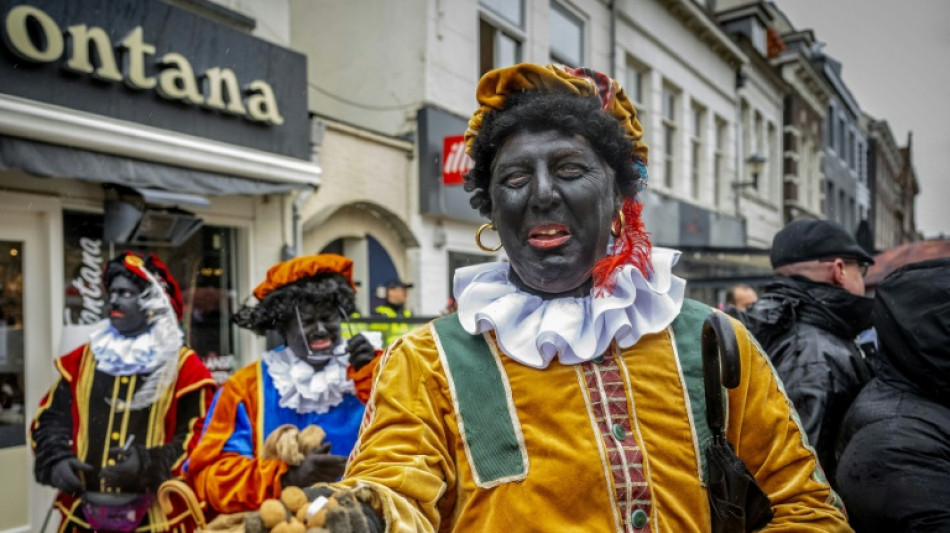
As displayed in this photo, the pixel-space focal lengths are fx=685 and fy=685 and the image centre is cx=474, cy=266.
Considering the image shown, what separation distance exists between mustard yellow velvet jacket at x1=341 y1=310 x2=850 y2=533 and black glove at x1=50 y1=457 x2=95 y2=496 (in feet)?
8.62

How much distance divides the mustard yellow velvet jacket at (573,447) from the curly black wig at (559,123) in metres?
0.45

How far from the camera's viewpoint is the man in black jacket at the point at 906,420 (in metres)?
1.70

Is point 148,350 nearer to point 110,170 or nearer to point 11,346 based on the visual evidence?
point 11,346

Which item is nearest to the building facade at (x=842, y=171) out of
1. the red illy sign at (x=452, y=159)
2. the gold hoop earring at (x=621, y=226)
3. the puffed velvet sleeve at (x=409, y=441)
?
the red illy sign at (x=452, y=159)

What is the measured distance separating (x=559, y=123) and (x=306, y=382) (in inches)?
71.2

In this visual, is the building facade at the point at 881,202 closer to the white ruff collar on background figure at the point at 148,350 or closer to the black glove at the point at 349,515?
the white ruff collar on background figure at the point at 148,350

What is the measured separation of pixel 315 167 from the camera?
21.9 ft

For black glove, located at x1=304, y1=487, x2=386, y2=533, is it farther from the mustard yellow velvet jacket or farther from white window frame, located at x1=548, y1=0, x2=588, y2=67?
white window frame, located at x1=548, y1=0, x2=588, y2=67

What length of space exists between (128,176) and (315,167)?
76.3 inches

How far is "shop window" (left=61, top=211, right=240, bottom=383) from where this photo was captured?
4953 mm

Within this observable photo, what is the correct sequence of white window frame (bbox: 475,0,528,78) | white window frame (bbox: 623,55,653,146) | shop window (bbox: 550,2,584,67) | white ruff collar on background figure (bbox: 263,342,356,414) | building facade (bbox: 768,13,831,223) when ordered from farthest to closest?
1. building facade (bbox: 768,13,831,223)
2. white window frame (bbox: 623,55,653,146)
3. shop window (bbox: 550,2,584,67)
4. white window frame (bbox: 475,0,528,78)
5. white ruff collar on background figure (bbox: 263,342,356,414)

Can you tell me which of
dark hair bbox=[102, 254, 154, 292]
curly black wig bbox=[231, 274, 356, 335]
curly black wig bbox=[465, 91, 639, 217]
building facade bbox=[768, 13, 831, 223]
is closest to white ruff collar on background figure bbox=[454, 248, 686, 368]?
curly black wig bbox=[465, 91, 639, 217]

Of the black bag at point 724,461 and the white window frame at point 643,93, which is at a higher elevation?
the white window frame at point 643,93

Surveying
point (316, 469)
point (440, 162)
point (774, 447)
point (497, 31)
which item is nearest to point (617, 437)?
point (774, 447)
